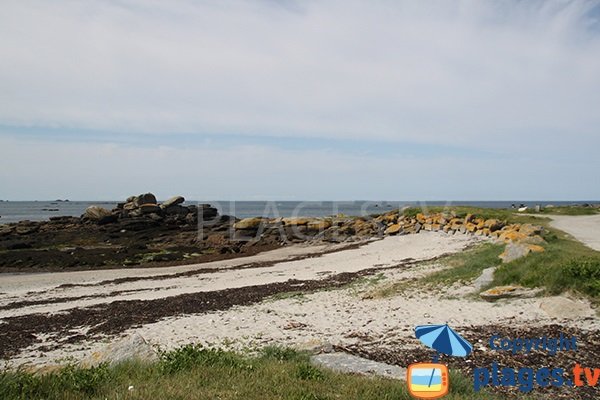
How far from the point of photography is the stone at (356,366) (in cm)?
708

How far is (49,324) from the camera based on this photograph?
15055 mm

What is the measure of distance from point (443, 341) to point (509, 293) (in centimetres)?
944

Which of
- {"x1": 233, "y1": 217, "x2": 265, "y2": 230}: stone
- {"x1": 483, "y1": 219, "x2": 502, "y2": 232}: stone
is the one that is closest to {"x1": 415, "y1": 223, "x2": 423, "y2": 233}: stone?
{"x1": 483, "y1": 219, "x2": 502, "y2": 232}: stone

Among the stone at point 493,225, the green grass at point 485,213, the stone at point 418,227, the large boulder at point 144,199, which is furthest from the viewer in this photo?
the large boulder at point 144,199

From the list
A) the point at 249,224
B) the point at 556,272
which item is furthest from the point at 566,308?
the point at 249,224

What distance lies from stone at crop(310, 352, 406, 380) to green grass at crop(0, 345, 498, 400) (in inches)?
28.2

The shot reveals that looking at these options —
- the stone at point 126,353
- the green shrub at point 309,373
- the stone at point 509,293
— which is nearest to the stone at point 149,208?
the stone at point 509,293

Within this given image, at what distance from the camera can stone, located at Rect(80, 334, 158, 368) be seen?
7477 millimetres

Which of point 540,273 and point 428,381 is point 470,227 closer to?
point 540,273

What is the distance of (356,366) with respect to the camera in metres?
7.51

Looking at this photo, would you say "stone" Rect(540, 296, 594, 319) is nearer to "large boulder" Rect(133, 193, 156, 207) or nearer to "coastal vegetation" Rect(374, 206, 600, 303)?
"coastal vegetation" Rect(374, 206, 600, 303)

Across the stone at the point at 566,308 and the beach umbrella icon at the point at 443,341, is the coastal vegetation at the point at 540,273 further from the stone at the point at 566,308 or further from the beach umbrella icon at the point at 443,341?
the beach umbrella icon at the point at 443,341

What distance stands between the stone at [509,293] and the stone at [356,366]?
21.1 feet

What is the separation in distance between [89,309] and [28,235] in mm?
36985
